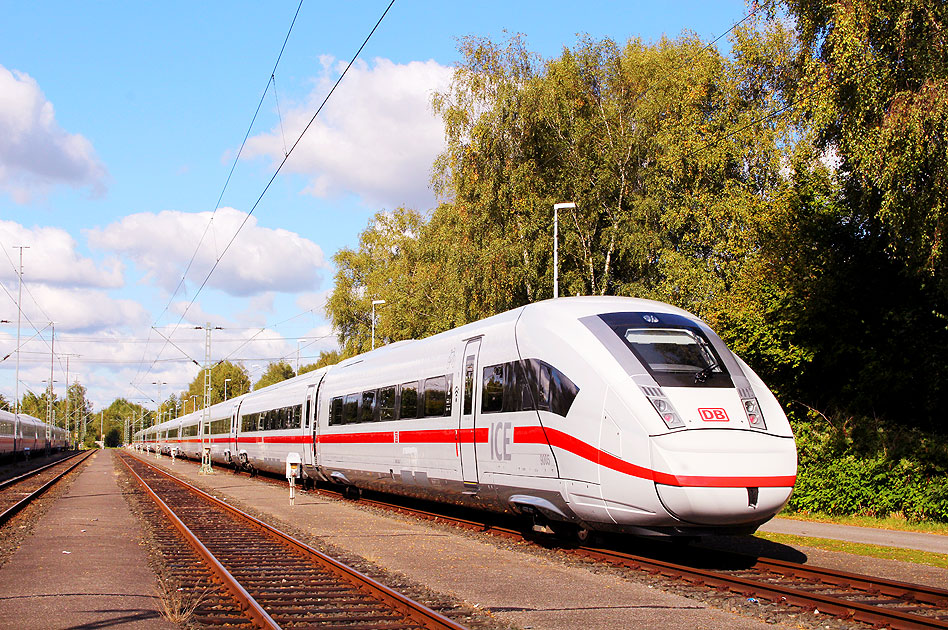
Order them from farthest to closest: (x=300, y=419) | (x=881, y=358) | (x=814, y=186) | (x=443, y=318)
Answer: (x=443, y=318) < (x=300, y=419) < (x=814, y=186) < (x=881, y=358)

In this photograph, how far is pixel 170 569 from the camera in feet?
40.2

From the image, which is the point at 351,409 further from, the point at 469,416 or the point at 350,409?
the point at 469,416

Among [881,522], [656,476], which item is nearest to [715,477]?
[656,476]

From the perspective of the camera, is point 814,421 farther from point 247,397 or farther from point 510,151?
point 247,397

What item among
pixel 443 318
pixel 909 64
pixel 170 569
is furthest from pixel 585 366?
pixel 443 318

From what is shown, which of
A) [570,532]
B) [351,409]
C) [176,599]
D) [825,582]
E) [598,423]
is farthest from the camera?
[351,409]

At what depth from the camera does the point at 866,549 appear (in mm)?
13430

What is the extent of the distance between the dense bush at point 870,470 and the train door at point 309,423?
1366 cm

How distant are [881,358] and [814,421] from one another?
6.95ft

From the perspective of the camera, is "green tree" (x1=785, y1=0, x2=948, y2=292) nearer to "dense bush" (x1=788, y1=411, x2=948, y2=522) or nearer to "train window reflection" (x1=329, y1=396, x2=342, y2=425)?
"dense bush" (x1=788, y1=411, x2=948, y2=522)

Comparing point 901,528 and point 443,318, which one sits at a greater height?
point 443,318

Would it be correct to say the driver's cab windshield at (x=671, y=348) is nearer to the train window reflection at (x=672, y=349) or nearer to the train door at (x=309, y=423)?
the train window reflection at (x=672, y=349)

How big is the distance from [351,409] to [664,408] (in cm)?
1308

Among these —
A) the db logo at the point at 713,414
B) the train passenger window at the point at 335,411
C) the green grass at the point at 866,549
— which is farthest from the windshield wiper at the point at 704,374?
the train passenger window at the point at 335,411
